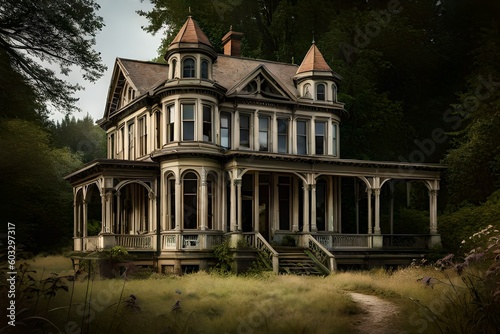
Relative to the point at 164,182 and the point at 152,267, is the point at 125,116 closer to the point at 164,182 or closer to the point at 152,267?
the point at 164,182

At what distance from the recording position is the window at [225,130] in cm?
2920

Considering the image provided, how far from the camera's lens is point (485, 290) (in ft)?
38.8

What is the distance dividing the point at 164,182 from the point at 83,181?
4.67 meters

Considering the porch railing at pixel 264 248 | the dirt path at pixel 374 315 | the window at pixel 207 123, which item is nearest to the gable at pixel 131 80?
the window at pixel 207 123

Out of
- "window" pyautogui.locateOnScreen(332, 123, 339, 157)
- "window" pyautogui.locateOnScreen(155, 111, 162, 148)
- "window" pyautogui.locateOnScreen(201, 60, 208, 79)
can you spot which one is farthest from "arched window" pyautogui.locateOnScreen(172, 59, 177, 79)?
"window" pyautogui.locateOnScreen(332, 123, 339, 157)

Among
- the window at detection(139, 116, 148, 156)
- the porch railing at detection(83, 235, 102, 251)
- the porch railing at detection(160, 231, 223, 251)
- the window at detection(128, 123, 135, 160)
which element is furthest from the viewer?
the window at detection(128, 123, 135, 160)

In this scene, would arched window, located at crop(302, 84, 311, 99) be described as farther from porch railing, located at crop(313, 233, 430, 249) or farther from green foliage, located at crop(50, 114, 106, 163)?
green foliage, located at crop(50, 114, 106, 163)

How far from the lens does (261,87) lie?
30344mm

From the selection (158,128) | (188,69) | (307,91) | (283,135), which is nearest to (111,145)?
(158,128)

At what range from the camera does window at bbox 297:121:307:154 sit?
31.5 metres

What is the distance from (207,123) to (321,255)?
7933mm

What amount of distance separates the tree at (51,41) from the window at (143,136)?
1025 cm

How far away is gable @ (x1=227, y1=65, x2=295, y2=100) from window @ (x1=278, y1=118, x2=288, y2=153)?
4.22 ft

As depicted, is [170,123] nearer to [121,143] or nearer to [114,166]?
[114,166]
